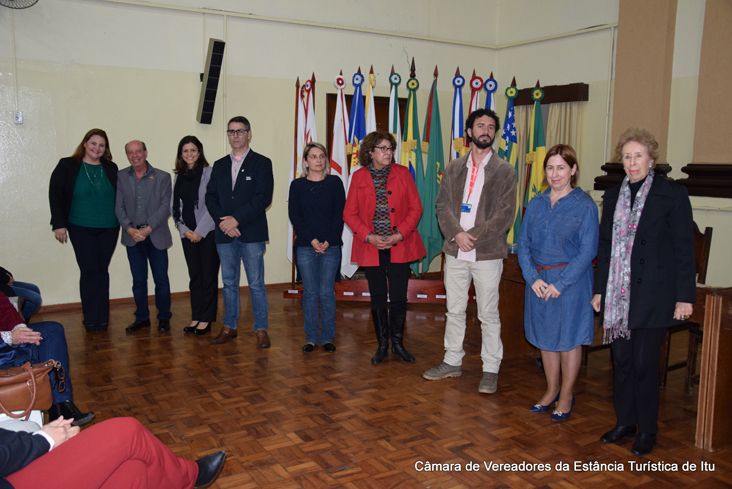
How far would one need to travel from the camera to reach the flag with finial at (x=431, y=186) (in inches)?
242

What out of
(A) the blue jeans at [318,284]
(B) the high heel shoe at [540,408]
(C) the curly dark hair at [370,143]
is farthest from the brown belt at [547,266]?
(A) the blue jeans at [318,284]

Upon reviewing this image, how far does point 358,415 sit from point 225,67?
13.7 ft

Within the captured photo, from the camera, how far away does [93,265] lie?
4.93m

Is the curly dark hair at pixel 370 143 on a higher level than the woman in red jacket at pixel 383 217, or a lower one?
higher

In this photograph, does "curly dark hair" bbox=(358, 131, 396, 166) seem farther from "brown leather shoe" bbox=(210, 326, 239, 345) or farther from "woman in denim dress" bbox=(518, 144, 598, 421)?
"brown leather shoe" bbox=(210, 326, 239, 345)

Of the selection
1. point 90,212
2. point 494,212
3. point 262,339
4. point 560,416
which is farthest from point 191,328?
point 560,416

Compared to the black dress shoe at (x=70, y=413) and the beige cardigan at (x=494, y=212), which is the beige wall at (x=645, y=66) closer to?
the beige cardigan at (x=494, y=212)

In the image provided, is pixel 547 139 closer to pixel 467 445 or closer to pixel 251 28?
pixel 251 28

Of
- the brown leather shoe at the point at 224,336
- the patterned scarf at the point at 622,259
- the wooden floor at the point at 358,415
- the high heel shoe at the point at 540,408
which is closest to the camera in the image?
the wooden floor at the point at 358,415

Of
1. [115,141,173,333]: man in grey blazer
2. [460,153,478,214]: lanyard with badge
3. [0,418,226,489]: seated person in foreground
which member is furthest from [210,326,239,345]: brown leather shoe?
[0,418,226,489]: seated person in foreground

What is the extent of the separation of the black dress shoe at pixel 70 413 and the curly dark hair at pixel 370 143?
214 cm

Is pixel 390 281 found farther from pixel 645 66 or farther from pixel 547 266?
pixel 645 66

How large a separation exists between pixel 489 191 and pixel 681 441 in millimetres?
1571

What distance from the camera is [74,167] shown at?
15.9 feet
